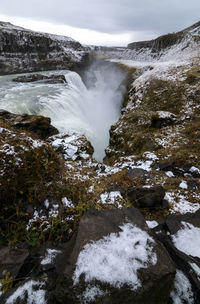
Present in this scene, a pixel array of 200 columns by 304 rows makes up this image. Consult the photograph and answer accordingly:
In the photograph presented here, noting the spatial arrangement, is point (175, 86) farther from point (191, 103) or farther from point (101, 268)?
point (101, 268)

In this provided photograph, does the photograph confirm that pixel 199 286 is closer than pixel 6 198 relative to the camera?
Yes

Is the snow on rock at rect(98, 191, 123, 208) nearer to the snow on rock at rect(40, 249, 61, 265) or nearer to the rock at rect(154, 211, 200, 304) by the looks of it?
the rock at rect(154, 211, 200, 304)

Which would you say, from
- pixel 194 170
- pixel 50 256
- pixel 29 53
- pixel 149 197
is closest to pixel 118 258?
pixel 50 256

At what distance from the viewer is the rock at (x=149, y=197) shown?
392cm

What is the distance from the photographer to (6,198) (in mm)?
2854

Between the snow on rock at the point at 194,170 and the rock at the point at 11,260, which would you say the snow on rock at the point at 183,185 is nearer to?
the snow on rock at the point at 194,170

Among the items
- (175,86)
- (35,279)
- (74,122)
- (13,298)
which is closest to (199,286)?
(35,279)

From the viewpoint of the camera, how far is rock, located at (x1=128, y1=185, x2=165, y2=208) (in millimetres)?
3920

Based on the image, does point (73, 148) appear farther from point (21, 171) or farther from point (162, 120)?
point (162, 120)

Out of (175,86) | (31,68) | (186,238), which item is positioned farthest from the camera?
(31,68)

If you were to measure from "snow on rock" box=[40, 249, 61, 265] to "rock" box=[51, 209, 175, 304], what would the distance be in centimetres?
42

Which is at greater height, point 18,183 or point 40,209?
point 18,183

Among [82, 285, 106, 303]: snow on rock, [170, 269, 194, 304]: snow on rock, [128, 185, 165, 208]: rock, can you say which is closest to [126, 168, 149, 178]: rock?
[128, 185, 165, 208]: rock

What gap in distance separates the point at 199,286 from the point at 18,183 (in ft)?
10.2
